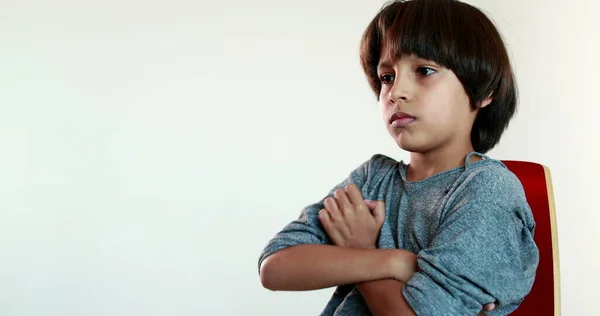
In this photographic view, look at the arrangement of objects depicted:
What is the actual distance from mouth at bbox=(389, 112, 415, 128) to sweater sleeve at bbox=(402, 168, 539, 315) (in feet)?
→ 0.43

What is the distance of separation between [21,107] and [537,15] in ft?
7.21

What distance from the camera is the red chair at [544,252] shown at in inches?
47.4

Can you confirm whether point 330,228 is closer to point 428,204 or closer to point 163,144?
point 428,204

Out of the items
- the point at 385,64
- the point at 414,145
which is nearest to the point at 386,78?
the point at 385,64

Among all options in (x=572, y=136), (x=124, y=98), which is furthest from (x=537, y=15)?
(x=124, y=98)

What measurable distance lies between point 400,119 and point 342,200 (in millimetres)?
164

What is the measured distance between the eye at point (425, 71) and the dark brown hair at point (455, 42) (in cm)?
2

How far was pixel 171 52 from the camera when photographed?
3.22m

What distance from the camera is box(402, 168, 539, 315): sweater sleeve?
959 mm

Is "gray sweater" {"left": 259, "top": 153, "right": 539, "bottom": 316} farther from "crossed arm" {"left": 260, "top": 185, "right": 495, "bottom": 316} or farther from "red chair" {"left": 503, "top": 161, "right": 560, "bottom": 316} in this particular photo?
"red chair" {"left": 503, "top": 161, "right": 560, "bottom": 316}

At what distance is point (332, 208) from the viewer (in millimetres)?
1166

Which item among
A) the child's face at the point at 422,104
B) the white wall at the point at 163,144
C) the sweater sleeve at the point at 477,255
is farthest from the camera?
the white wall at the point at 163,144

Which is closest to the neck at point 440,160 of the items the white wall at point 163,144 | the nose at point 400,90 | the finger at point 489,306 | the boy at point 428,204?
the boy at point 428,204

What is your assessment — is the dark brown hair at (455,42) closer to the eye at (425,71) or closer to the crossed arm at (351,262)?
the eye at (425,71)
